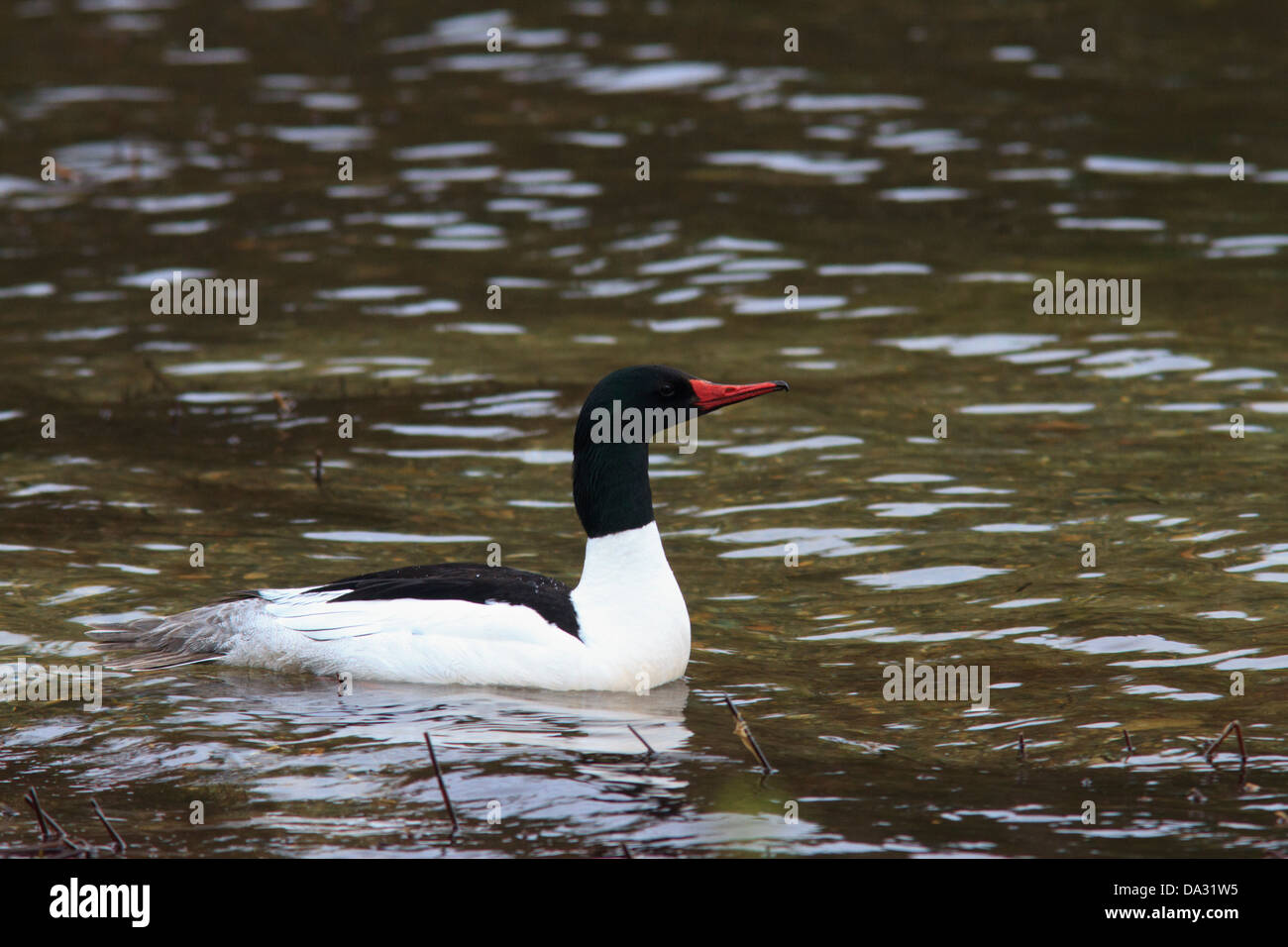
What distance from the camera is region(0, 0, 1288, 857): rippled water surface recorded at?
801cm

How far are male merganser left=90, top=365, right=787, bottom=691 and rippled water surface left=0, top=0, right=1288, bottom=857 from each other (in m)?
0.21

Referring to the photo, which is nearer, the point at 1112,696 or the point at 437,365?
the point at 1112,696

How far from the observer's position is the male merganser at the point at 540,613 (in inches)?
361

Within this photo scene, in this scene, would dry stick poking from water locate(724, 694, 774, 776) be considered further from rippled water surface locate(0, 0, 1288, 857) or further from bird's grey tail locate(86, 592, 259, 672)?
bird's grey tail locate(86, 592, 259, 672)

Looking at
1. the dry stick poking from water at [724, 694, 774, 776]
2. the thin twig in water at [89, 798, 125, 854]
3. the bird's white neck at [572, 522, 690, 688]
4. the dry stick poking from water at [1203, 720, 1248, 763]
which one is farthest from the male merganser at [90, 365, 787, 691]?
the dry stick poking from water at [1203, 720, 1248, 763]

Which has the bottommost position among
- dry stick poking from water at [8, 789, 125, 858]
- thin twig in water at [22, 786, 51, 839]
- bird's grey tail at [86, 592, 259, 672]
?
dry stick poking from water at [8, 789, 125, 858]

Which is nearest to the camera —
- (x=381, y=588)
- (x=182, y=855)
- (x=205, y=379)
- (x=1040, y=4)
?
(x=182, y=855)

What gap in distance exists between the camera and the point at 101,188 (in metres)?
21.5

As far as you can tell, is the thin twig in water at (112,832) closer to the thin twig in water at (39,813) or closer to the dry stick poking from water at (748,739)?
the thin twig in water at (39,813)

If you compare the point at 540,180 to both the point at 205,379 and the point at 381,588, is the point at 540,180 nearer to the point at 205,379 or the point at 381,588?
the point at 205,379

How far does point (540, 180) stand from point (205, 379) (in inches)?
271

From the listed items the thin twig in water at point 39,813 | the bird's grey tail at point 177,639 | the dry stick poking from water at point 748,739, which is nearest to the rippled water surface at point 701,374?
the dry stick poking from water at point 748,739

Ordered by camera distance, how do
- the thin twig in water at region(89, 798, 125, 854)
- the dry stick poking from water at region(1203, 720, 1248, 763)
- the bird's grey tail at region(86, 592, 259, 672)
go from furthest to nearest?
the bird's grey tail at region(86, 592, 259, 672) → the dry stick poking from water at region(1203, 720, 1248, 763) → the thin twig in water at region(89, 798, 125, 854)

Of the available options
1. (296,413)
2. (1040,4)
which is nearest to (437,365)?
(296,413)
